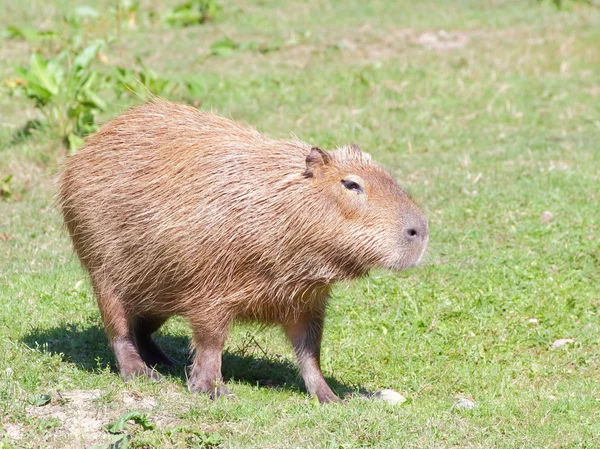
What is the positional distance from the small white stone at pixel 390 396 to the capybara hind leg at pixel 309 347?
0.83 ft

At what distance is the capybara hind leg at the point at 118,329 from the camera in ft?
17.9

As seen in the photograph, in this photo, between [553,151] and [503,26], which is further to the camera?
[503,26]

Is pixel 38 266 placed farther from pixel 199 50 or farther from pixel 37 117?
pixel 199 50

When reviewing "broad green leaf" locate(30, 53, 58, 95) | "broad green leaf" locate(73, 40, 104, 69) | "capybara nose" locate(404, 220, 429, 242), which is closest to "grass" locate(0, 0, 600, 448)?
"broad green leaf" locate(30, 53, 58, 95)

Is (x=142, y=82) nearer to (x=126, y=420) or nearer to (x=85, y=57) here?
(x=85, y=57)

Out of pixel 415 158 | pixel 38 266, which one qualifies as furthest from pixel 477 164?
pixel 38 266

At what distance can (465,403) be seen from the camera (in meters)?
5.25

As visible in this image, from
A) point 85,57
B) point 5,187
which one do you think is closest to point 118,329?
point 5,187

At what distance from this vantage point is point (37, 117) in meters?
9.91

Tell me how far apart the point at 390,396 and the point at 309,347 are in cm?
49

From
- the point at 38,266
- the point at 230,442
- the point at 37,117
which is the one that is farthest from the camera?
the point at 37,117

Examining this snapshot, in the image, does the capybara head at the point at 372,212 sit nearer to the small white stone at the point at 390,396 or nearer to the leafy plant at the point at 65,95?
the small white stone at the point at 390,396

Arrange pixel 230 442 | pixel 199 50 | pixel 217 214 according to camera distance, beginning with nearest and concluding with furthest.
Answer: pixel 230 442 < pixel 217 214 < pixel 199 50

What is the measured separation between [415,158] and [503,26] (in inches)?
172
